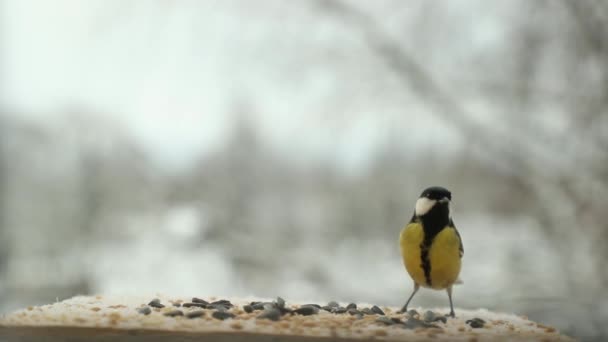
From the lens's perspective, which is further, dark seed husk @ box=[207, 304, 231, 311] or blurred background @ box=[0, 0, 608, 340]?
blurred background @ box=[0, 0, 608, 340]

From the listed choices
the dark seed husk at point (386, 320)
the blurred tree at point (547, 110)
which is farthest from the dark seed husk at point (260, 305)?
the blurred tree at point (547, 110)

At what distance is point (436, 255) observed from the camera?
1.22 m

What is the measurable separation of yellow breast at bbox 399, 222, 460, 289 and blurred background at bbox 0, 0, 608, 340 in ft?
2.75

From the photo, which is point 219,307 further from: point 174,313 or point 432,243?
point 432,243

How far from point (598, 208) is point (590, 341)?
756mm

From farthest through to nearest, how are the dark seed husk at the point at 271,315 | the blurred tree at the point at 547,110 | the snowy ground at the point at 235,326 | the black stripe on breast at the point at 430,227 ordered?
the blurred tree at the point at 547,110 → the black stripe on breast at the point at 430,227 → the dark seed husk at the point at 271,315 → the snowy ground at the point at 235,326

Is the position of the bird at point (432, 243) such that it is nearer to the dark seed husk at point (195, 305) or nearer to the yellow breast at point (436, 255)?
the yellow breast at point (436, 255)

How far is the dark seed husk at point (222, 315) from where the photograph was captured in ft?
3.63

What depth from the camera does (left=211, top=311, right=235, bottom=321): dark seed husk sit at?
1107mm

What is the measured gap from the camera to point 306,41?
2.36 meters

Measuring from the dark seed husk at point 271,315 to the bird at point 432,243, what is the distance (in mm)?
286

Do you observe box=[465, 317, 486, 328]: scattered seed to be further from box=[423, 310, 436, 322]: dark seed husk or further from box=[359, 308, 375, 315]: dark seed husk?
box=[359, 308, 375, 315]: dark seed husk

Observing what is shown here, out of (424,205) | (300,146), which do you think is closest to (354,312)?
(424,205)

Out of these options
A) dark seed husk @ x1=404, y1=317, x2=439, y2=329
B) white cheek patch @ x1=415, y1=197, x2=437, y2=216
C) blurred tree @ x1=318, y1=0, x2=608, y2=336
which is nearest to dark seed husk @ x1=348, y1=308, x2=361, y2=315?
dark seed husk @ x1=404, y1=317, x2=439, y2=329
